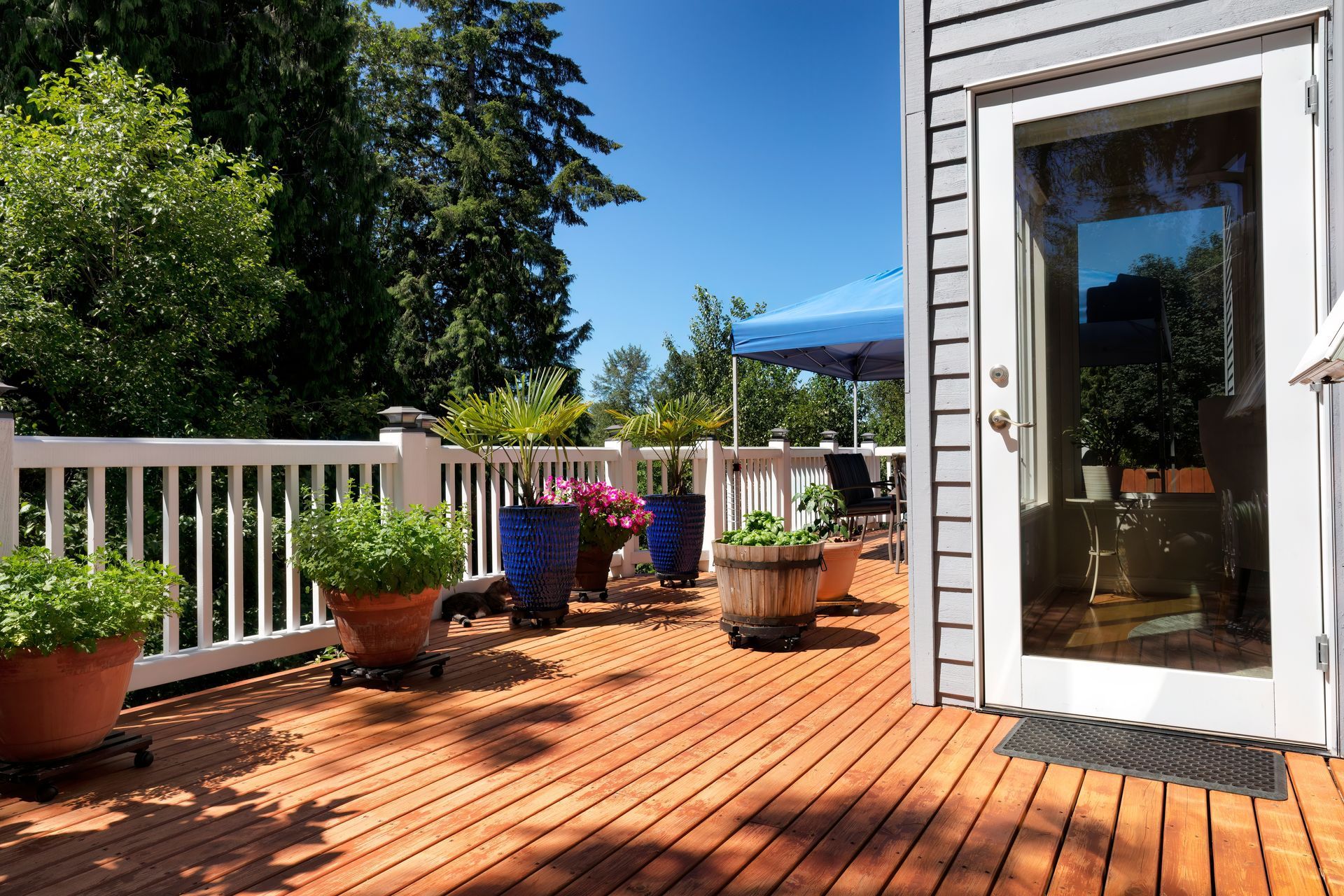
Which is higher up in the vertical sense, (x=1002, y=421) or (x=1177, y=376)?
(x=1177, y=376)

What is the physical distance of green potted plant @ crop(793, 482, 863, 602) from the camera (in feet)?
14.1

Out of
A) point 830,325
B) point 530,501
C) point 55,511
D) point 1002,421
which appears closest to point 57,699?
point 55,511

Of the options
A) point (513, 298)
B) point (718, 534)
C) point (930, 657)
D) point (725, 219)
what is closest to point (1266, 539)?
point (930, 657)

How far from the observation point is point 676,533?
5.28 metres

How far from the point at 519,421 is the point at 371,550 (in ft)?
4.65

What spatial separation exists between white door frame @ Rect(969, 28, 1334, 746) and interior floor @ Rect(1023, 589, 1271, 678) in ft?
0.10

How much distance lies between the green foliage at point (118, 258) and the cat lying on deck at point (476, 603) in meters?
6.91

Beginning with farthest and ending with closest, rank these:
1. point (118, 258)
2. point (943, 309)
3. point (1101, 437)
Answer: point (118, 258) < point (943, 309) < point (1101, 437)

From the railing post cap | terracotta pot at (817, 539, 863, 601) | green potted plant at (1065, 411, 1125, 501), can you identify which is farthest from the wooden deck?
the railing post cap

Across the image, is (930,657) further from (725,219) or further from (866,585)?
(725,219)

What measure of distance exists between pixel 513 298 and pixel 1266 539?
1695 centimetres

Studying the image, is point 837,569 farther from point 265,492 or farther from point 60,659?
point 60,659

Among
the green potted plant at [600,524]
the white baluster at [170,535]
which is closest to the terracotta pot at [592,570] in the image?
the green potted plant at [600,524]

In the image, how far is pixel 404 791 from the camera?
2.08 m
